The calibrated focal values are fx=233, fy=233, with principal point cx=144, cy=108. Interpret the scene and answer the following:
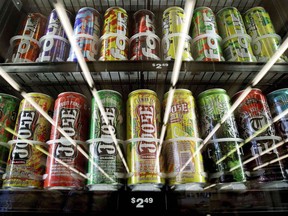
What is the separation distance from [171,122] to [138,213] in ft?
1.33

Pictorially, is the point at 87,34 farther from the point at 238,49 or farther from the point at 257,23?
the point at 257,23

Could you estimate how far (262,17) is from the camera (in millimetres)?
1305

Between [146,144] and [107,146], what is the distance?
0.52ft

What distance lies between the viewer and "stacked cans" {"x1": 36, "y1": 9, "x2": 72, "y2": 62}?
115 cm

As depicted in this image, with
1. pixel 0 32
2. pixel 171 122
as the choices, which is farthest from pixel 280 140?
pixel 0 32

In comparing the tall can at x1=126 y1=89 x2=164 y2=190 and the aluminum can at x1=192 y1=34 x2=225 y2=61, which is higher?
the aluminum can at x1=192 y1=34 x2=225 y2=61

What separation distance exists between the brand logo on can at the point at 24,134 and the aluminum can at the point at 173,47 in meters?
0.68

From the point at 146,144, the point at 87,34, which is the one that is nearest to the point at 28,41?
the point at 87,34

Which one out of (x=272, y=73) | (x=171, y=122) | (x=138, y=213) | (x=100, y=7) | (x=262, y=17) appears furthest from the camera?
Result: (x=100, y=7)

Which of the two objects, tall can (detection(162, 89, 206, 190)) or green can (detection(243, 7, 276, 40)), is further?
green can (detection(243, 7, 276, 40))

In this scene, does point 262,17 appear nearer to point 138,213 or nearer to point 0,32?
point 138,213

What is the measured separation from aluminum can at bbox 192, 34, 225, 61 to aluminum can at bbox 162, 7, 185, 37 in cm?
12

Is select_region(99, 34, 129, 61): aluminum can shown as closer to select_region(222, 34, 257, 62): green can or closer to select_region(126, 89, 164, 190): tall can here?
select_region(126, 89, 164, 190): tall can

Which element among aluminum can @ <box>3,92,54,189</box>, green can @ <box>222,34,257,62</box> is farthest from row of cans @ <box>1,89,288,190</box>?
green can @ <box>222,34,257,62</box>
